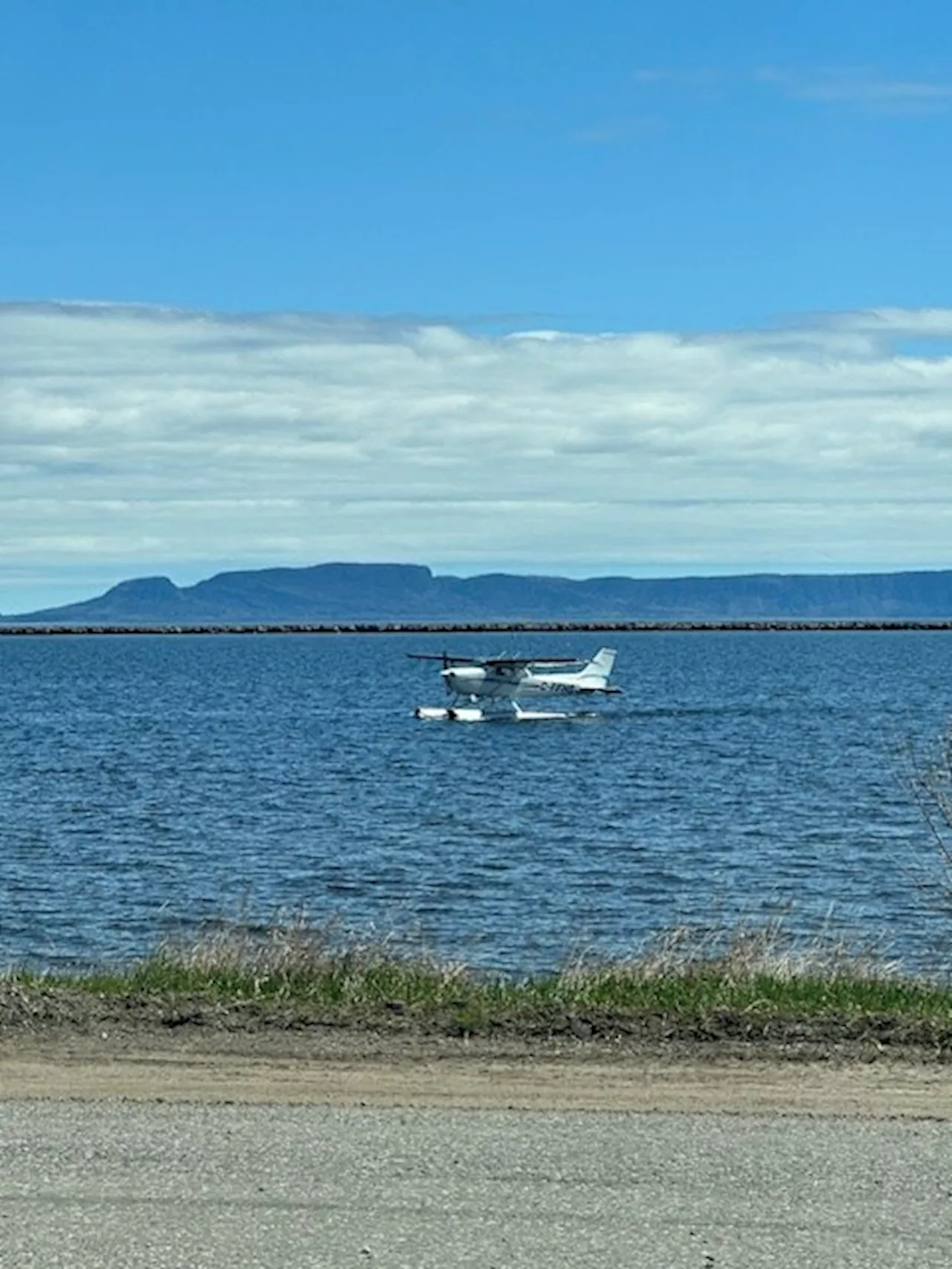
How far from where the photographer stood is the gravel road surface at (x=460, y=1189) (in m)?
7.13

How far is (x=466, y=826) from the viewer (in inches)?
1622

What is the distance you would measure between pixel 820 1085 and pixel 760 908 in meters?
17.4

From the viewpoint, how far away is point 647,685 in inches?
4791

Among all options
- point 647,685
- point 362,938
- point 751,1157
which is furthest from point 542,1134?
point 647,685

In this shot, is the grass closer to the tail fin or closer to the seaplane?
the seaplane

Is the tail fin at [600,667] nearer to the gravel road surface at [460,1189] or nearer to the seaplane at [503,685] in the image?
the seaplane at [503,685]

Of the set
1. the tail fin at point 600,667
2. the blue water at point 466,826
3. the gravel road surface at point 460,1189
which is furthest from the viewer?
the tail fin at point 600,667

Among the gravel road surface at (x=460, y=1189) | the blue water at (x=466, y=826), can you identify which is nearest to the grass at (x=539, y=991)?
the gravel road surface at (x=460, y=1189)

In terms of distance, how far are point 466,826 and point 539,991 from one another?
90.9 feet

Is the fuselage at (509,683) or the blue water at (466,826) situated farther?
the fuselage at (509,683)

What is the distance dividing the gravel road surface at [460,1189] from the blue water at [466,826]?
1211 centimetres

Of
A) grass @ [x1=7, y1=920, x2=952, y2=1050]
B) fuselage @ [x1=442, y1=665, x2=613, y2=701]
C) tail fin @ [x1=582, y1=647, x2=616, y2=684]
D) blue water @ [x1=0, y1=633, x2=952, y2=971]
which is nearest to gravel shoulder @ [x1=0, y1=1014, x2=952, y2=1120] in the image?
grass @ [x1=7, y1=920, x2=952, y2=1050]

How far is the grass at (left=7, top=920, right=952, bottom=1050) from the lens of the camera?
11.6 meters

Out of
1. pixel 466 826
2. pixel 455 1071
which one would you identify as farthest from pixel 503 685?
pixel 455 1071
